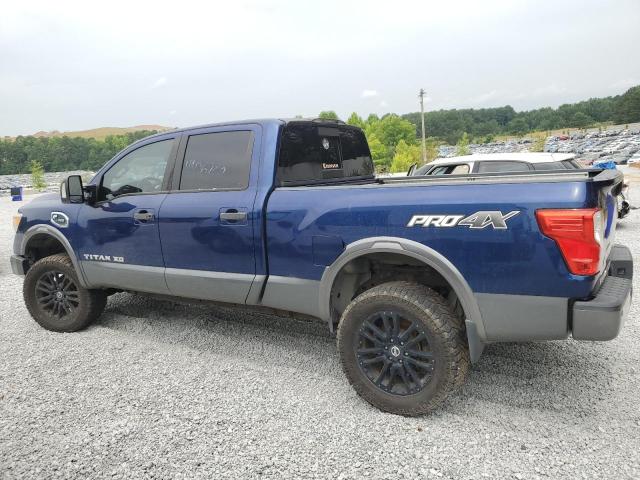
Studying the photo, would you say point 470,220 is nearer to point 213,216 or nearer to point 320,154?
point 320,154

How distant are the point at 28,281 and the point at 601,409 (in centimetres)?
509

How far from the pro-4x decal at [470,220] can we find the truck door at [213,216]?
1.22 m

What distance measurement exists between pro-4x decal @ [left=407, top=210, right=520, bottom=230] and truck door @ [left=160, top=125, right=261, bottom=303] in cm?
122

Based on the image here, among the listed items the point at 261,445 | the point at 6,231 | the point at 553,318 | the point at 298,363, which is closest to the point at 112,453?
the point at 261,445

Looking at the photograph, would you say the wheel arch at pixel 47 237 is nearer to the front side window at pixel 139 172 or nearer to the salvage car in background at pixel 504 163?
the front side window at pixel 139 172

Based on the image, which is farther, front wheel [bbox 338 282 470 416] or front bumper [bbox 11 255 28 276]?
front bumper [bbox 11 255 28 276]

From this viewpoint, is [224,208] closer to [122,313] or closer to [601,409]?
[122,313]

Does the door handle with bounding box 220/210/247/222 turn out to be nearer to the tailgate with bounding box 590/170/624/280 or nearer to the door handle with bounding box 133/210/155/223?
the door handle with bounding box 133/210/155/223

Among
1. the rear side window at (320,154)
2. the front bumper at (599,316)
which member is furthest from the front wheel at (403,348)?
the rear side window at (320,154)

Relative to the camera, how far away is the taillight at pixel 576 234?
7.84 ft

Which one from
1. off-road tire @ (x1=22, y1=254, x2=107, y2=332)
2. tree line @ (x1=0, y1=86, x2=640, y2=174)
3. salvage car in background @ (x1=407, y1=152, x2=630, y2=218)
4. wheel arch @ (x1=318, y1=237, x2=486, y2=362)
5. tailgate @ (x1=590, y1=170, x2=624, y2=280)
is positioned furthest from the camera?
tree line @ (x1=0, y1=86, x2=640, y2=174)

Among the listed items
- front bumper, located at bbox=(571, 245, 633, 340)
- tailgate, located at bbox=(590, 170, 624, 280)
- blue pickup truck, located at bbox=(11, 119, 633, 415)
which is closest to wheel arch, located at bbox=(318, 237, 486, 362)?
blue pickup truck, located at bbox=(11, 119, 633, 415)

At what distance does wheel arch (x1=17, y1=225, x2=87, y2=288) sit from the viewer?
4527 mm

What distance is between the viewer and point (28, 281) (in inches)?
Answer: 189
